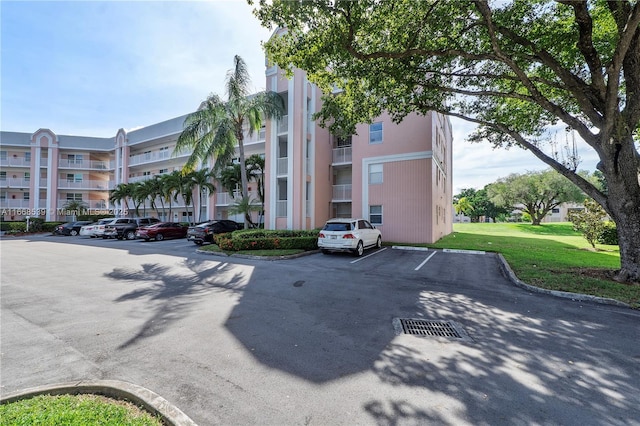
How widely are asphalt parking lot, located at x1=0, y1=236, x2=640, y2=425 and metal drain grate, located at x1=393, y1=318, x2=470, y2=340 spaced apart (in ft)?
0.47

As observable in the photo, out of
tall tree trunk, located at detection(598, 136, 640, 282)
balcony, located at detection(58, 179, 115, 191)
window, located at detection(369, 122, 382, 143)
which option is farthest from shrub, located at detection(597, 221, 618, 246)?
balcony, located at detection(58, 179, 115, 191)

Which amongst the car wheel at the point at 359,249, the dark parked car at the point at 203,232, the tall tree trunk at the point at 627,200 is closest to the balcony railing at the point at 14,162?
the dark parked car at the point at 203,232

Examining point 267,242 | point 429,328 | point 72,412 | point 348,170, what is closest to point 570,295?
point 429,328

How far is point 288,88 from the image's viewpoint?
1839 centimetres

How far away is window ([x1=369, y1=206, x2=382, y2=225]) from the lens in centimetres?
1780

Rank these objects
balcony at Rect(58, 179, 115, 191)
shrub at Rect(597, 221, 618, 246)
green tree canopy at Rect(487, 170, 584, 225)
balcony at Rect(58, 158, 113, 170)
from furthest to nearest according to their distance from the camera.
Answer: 1. green tree canopy at Rect(487, 170, 584, 225)
2. balcony at Rect(58, 158, 113, 170)
3. balcony at Rect(58, 179, 115, 191)
4. shrub at Rect(597, 221, 618, 246)

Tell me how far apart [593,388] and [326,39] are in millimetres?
9225

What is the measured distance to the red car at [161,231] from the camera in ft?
69.6

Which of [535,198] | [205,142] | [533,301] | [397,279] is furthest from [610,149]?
[535,198]

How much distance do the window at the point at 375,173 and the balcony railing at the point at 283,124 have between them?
20.4 feet

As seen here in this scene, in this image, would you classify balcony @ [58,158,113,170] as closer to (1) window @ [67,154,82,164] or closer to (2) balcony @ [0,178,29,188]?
(1) window @ [67,154,82,164]

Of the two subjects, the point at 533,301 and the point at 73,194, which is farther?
the point at 73,194

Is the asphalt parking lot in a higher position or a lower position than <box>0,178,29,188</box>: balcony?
lower

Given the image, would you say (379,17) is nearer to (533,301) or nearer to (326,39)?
(326,39)
